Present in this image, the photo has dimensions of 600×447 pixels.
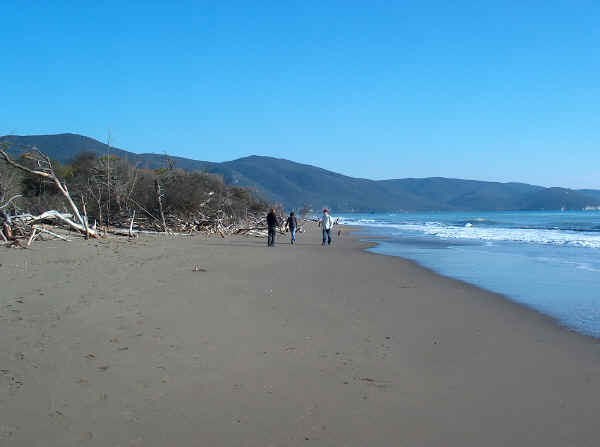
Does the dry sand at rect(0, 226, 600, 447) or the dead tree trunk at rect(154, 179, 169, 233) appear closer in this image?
the dry sand at rect(0, 226, 600, 447)

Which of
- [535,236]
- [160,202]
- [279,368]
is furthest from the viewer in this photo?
[535,236]

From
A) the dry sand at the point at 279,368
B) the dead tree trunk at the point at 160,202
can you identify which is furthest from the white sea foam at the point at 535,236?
the dry sand at the point at 279,368

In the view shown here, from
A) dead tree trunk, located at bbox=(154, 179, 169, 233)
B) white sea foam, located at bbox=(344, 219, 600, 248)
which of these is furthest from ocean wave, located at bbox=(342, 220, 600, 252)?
dead tree trunk, located at bbox=(154, 179, 169, 233)

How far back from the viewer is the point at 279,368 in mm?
4285

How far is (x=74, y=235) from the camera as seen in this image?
15945 mm

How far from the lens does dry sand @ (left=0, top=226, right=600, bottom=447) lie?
3115mm

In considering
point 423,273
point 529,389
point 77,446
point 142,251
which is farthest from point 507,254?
point 77,446

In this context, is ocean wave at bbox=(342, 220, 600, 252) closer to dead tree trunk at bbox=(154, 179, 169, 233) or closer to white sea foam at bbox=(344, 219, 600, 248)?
white sea foam at bbox=(344, 219, 600, 248)

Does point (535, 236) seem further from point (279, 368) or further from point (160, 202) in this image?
point (279, 368)

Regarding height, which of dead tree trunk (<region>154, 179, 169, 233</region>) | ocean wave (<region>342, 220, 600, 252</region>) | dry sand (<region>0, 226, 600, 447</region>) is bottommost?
dry sand (<region>0, 226, 600, 447</region>)

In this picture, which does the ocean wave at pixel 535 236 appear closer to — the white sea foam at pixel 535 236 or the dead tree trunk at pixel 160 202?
the white sea foam at pixel 535 236

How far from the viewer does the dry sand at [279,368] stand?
3.12 meters

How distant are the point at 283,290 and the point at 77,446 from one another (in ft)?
18.4

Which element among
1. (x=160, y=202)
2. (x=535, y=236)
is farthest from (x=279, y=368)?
(x=535, y=236)
